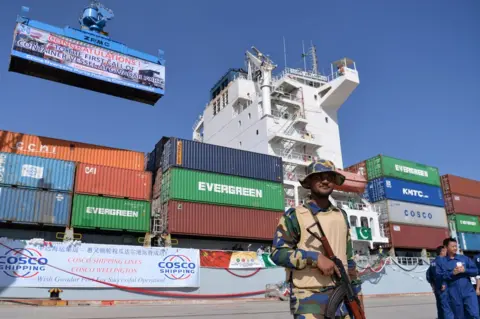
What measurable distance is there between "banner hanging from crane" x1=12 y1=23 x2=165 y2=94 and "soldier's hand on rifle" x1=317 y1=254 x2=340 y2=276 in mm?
25760

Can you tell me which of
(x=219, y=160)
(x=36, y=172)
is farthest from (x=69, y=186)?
(x=219, y=160)

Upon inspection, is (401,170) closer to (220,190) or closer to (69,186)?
(220,190)

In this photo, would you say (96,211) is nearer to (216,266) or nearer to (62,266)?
(62,266)

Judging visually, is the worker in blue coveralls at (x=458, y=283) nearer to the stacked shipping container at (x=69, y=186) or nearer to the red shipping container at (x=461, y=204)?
the stacked shipping container at (x=69, y=186)

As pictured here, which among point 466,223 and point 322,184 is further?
point 466,223

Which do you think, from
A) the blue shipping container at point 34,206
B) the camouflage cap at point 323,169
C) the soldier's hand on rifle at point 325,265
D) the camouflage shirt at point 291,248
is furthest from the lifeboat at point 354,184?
the soldier's hand on rifle at point 325,265

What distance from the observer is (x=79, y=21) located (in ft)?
95.0

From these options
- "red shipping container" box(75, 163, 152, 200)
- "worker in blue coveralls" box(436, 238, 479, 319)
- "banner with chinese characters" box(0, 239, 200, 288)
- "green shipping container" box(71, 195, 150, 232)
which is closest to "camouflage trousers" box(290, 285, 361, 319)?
"worker in blue coveralls" box(436, 238, 479, 319)

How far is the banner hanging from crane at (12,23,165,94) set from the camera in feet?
80.6

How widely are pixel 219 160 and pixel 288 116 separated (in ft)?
44.4

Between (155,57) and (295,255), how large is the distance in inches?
1134

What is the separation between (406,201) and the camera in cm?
3572

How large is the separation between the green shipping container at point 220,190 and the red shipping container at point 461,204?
22038mm

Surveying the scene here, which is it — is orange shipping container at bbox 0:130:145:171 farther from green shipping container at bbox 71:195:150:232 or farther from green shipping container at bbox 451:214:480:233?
green shipping container at bbox 451:214:480:233
